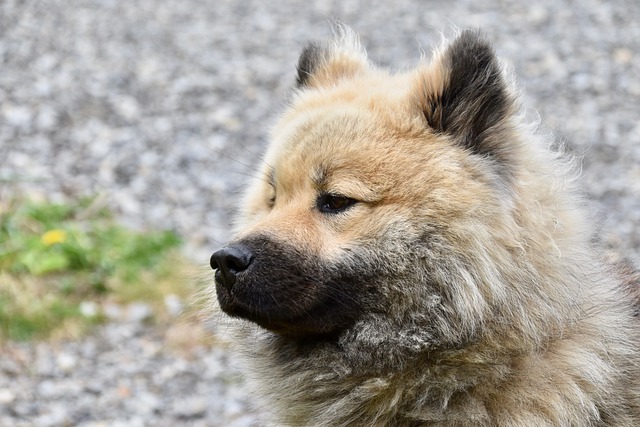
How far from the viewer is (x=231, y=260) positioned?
286cm

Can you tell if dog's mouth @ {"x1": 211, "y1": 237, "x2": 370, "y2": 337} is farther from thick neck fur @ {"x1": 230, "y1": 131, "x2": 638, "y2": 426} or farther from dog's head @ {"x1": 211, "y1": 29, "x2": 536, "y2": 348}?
thick neck fur @ {"x1": 230, "y1": 131, "x2": 638, "y2": 426}

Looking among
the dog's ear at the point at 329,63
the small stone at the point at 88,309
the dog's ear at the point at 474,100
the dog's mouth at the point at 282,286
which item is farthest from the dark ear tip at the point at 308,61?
the small stone at the point at 88,309

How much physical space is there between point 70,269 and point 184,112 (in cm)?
364

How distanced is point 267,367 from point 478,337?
0.87 meters

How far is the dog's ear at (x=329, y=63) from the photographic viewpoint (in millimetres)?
3699

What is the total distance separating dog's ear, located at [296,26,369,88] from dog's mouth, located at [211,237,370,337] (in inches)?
41.6

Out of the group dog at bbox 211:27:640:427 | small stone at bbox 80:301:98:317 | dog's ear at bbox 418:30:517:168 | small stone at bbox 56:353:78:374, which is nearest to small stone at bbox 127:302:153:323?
small stone at bbox 80:301:98:317

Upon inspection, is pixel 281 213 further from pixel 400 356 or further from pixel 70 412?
pixel 70 412

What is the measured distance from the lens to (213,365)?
5344mm

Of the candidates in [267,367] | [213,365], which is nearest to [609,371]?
[267,367]

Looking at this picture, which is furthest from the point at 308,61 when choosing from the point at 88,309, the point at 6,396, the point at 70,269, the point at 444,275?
the point at 70,269

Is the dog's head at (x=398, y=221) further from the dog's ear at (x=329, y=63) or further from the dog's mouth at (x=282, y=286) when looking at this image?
the dog's ear at (x=329, y=63)

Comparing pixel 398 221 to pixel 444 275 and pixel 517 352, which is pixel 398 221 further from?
pixel 517 352

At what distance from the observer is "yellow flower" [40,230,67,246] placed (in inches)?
237
